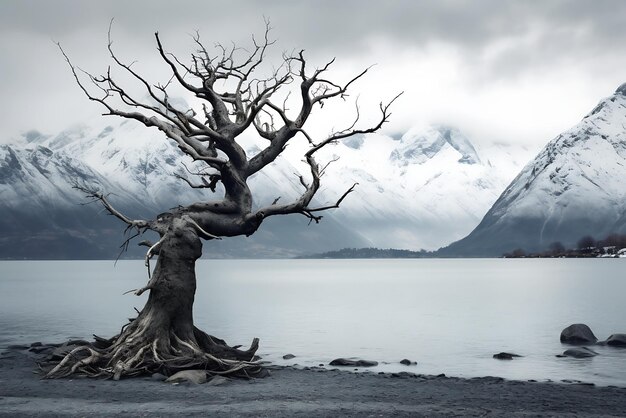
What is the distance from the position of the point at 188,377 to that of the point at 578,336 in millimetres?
36421

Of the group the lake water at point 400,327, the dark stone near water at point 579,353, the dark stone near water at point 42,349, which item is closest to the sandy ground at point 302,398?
the lake water at point 400,327

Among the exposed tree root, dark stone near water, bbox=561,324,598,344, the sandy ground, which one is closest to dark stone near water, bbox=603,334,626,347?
dark stone near water, bbox=561,324,598,344

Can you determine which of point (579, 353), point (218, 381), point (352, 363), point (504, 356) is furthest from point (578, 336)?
point (218, 381)

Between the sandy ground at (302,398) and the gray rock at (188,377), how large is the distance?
468 millimetres

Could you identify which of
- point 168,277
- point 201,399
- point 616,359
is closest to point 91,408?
point 201,399

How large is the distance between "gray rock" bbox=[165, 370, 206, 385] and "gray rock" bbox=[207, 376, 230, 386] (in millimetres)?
343

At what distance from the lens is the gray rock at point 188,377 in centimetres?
2825

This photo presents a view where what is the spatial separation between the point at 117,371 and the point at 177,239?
18.5 feet

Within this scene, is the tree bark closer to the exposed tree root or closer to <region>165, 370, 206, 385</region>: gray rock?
the exposed tree root

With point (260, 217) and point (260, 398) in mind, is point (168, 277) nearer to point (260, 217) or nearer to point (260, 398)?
point (260, 217)

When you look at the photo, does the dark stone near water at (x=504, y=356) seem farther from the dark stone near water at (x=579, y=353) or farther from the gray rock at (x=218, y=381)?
the gray rock at (x=218, y=381)

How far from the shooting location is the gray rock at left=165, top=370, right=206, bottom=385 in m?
28.2

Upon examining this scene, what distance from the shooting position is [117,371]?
29.0m

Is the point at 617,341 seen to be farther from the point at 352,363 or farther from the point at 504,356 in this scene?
the point at 352,363
